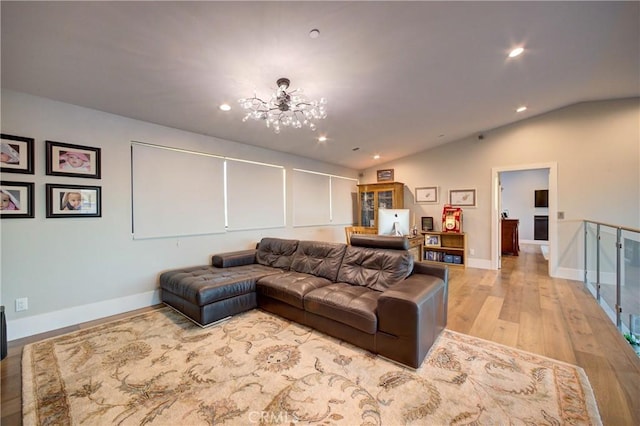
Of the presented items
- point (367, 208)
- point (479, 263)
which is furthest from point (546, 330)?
point (367, 208)

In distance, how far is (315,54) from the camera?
2.35 metres

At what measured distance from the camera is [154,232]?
11.3ft

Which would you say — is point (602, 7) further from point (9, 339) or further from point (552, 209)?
point (9, 339)

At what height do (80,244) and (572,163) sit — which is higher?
(572,163)

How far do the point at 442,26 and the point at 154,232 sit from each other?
4050mm

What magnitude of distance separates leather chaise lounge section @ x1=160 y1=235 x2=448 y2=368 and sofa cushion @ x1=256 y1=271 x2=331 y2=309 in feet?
0.03

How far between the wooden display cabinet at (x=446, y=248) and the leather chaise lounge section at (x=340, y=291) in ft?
11.1

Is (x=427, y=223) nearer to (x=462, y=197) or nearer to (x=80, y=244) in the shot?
(x=462, y=197)

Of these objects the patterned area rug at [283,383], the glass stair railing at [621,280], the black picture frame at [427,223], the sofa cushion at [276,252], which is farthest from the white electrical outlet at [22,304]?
the black picture frame at [427,223]

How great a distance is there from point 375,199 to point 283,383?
17.6 ft

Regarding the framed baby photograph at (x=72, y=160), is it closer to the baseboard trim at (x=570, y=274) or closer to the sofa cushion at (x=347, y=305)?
the sofa cushion at (x=347, y=305)

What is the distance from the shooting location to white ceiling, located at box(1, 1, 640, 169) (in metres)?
1.87

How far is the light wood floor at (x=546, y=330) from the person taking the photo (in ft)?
5.62

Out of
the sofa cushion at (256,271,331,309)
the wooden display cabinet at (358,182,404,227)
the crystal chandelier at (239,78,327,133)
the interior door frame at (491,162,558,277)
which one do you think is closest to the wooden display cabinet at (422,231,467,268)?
the interior door frame at (491,162,558,277)
